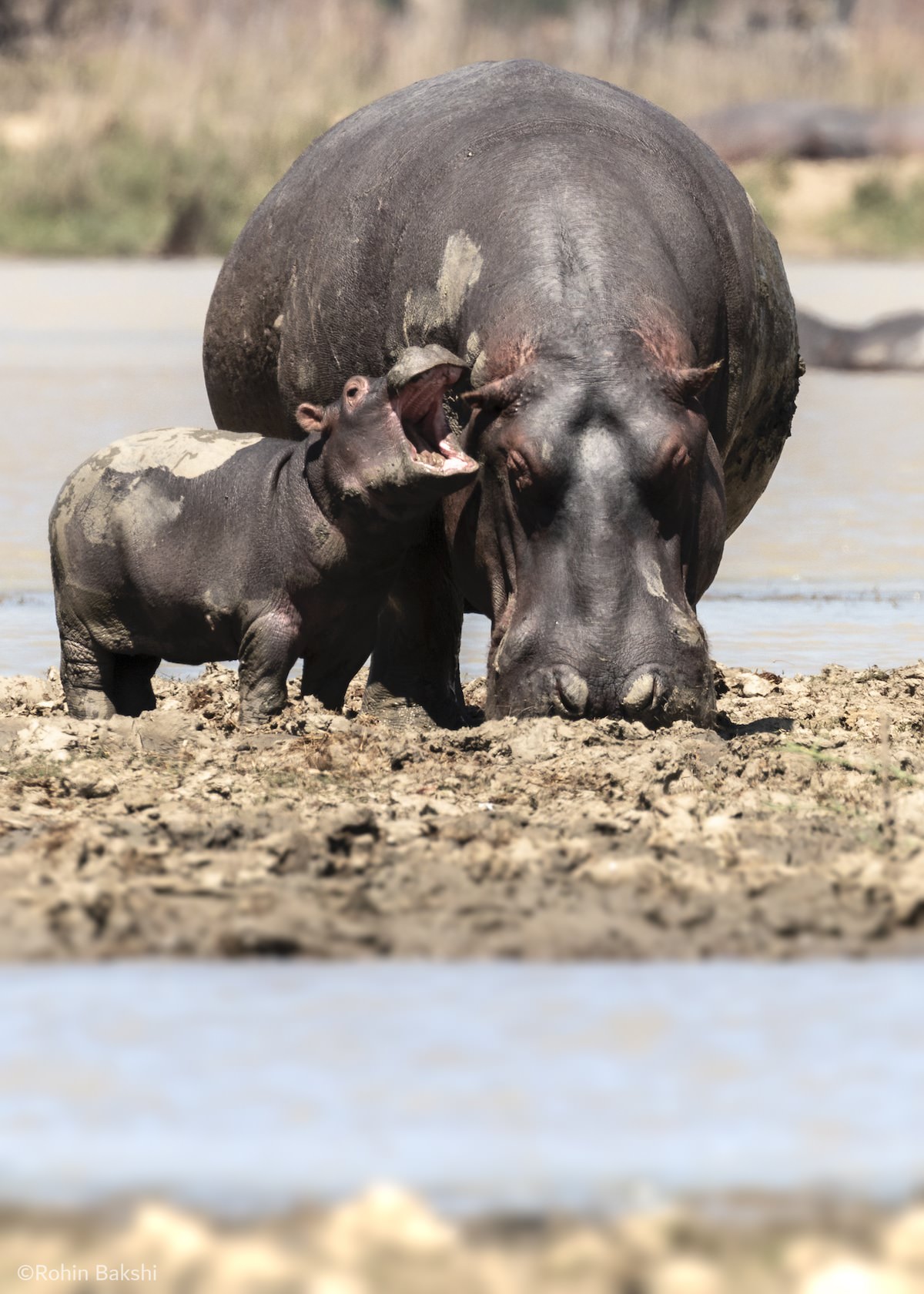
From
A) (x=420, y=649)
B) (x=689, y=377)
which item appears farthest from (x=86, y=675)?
(x=689, y=377)

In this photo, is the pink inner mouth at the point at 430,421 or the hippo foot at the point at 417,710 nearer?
the pink inner mouth at the point at 430,421

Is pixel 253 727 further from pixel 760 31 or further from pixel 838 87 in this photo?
pixel 760 31

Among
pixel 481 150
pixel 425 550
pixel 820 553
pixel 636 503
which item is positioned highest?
pixel 481 150

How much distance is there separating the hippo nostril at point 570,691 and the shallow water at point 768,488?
6.52ft

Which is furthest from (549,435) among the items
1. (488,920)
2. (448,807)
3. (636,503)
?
(488,920)

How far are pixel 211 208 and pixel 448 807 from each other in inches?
816

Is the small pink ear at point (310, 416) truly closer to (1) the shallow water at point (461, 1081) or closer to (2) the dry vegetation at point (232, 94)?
(1) the shallow water at point (461, 1081)

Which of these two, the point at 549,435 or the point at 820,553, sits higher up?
the point at 549,435

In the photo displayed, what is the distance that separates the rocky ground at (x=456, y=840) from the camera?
2.74m

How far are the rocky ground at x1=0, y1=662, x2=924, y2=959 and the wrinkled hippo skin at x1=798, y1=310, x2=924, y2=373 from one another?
427 inches

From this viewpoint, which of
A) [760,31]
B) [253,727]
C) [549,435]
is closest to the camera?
[549,435]

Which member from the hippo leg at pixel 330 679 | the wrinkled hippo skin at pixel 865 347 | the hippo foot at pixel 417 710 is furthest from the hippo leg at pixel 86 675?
the wrinkled hippo skin at pixel 865 347

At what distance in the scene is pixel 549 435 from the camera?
13.8 ft

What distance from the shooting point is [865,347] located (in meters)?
15.4
